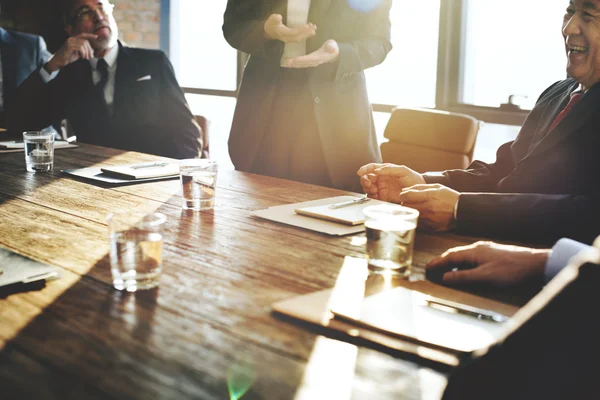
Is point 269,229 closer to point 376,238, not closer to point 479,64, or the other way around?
point 376,238

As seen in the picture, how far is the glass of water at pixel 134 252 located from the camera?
93cm

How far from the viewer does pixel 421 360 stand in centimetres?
70

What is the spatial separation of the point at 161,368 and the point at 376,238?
1.57 feet

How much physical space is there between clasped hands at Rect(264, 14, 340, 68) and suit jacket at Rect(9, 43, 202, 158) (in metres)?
1.10

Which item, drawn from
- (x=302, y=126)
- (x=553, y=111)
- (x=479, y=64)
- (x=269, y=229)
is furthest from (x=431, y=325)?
(x=479, y=64)

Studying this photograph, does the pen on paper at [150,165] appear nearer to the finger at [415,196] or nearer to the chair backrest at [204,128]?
the finger at [415,196]

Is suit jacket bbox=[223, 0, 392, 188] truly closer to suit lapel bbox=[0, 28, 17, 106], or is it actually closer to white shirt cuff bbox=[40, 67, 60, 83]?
white shirt cuff bbox=[40, 67, 60, 83]

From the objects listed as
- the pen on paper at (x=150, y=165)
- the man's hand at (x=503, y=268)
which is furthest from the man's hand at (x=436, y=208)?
the pen on paper at (x=150, y=165)

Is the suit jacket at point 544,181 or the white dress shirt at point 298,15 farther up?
the white dress shirt at point 298,15

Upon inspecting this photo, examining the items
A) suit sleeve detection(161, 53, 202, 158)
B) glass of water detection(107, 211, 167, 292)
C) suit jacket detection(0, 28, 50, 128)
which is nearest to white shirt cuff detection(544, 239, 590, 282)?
glass of water detection(107, 211, 167, 292)

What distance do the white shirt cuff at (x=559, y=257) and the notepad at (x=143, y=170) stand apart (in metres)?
1.25

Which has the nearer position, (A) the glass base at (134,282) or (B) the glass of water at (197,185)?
(A) the glass base at (134,282)

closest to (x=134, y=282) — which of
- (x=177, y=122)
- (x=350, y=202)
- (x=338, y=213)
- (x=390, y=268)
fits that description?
(x=390, y=268)

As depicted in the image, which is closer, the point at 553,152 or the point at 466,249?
the point at 466,249
